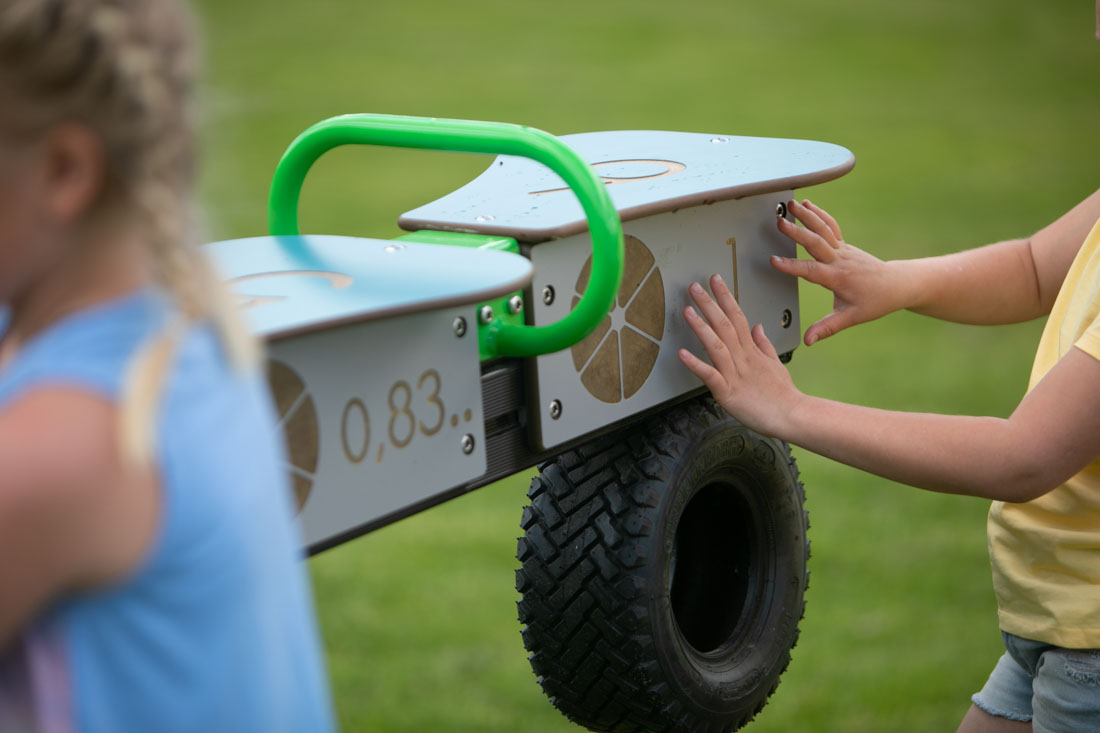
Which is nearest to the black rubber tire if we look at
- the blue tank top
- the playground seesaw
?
the playground seesaw

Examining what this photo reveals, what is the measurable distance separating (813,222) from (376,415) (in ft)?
1.31

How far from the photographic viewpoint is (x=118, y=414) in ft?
1.35

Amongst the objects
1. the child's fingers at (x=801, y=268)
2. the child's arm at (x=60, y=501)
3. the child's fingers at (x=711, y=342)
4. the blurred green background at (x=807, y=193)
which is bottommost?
the blurred green background at (x=807, y=193)

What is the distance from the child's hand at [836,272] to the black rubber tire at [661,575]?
0.35 ft

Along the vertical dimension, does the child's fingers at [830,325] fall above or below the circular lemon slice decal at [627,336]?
below

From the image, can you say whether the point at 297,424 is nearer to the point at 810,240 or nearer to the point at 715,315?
the point at 715,315

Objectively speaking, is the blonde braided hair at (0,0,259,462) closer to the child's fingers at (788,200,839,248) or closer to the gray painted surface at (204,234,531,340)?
the gray painted surface at (204,234,531,340)

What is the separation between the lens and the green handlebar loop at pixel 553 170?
0.67m

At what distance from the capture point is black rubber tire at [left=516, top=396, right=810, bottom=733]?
0.82 m

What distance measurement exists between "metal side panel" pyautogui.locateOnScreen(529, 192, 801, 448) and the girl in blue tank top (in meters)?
0.28

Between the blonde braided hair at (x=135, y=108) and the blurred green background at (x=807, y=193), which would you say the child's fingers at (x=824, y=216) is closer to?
the blurred green background at (x=807, y=193)

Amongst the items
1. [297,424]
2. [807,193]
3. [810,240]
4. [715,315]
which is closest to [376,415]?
[297,424]

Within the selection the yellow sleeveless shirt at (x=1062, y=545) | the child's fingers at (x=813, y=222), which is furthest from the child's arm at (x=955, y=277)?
the yellow sleeveless shirt at (x=1062, y=545)

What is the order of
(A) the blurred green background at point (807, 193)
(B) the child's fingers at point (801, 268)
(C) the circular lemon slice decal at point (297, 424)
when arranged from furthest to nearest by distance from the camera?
(A) the blurred green background at point (807, 193)
(B) the child's fingers at point (801, 268)
(C) the circular lemon slice decal at point (297, 424)
